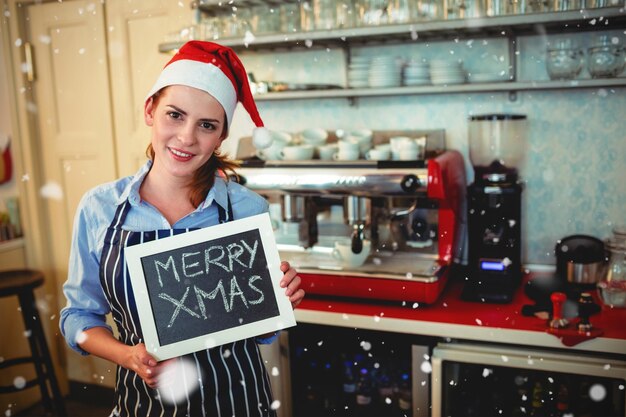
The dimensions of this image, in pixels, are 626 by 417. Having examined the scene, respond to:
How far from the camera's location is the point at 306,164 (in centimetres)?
219

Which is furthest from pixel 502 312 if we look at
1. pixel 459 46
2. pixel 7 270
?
pixel 7 270

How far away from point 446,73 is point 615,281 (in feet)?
3.07

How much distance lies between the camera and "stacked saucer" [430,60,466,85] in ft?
7.34

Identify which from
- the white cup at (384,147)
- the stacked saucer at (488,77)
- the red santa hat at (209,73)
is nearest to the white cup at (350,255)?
the white cup at (384,147)

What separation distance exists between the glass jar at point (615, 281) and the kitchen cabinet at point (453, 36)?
57 centimetres

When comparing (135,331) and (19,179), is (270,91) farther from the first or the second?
(19,179)

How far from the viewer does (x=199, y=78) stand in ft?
4.18

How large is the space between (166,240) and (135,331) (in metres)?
0.23

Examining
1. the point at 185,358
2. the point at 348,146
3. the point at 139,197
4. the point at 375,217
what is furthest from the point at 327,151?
the point at 185,358

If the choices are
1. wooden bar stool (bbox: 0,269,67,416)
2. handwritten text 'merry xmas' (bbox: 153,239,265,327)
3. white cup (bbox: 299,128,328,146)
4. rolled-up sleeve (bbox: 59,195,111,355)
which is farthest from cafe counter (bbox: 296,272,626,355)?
wooden bar stool (bbox: 0,269,67,416)

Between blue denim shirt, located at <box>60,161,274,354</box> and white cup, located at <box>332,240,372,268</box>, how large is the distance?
81cm

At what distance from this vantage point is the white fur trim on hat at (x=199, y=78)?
4.18 ft

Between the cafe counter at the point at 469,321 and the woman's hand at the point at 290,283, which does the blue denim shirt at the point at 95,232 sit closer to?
the woman's hand at the point at 290,283

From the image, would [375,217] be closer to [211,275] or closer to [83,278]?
[211,275]
